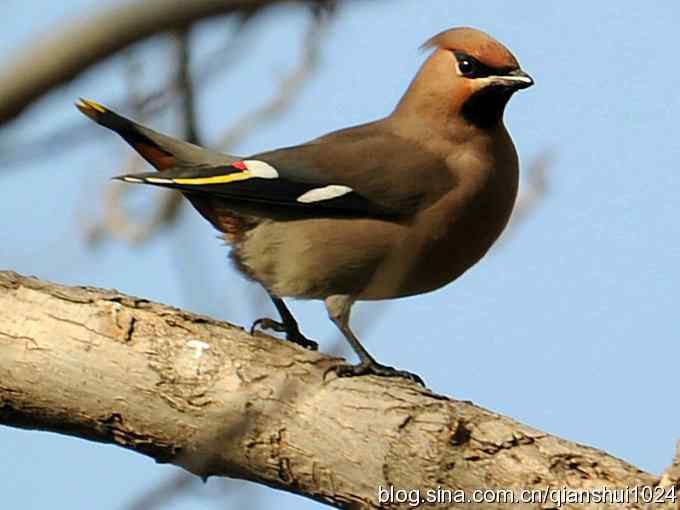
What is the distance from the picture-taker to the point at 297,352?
417 centimetres

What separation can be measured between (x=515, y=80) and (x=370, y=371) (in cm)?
155

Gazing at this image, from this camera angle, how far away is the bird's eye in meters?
5.42

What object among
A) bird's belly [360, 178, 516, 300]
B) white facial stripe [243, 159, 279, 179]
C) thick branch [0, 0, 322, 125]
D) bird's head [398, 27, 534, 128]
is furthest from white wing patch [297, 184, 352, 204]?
thick branch [0, 0, 322, 125]

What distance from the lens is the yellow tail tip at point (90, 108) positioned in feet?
15.8

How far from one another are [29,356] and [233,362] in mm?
635

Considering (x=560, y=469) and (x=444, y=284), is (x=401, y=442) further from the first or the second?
(x=444, y=284)

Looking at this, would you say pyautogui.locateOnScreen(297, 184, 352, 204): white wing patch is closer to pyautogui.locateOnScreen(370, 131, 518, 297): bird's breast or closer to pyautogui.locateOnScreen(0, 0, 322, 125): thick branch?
pyautogui.locateOnScreen(370, 131, 518, 297): bird's breast

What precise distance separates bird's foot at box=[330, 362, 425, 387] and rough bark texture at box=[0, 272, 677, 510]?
53 mm

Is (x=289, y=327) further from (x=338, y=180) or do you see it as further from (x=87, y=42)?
(x=87, y=42)

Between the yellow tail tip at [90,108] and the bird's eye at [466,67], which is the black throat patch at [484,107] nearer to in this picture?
the bird's eye at [466,67]

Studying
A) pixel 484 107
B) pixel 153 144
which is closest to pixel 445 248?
pixel 484 107

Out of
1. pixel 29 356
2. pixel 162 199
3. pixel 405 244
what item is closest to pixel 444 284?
pixel 405 244

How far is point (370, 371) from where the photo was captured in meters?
4.42

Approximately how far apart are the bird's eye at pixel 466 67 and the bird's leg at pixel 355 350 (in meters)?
1.11
